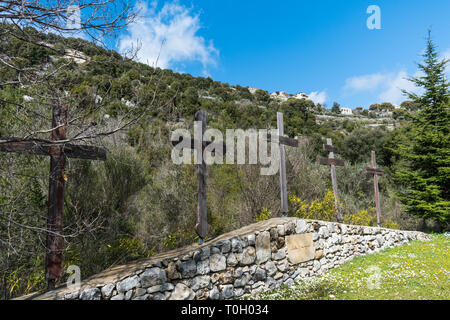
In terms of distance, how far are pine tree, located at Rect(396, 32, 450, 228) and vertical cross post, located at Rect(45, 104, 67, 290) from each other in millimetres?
14107

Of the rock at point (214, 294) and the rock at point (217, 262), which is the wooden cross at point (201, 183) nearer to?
the rock at point (217, 262)

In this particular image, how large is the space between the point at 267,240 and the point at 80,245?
12.1 ft

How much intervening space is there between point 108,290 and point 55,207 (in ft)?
4.68

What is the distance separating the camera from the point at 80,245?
5.35 metres

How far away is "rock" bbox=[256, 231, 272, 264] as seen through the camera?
5.32 meters

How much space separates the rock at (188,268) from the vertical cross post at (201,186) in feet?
1.88

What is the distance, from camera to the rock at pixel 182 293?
4195mm

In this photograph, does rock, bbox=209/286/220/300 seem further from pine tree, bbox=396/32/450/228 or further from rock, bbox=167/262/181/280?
pine tree, bbox=396/32/450/228

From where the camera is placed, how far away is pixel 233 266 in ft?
16.1

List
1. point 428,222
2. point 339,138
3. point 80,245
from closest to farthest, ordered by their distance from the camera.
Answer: point 80,245, point 428,222, point 339,138

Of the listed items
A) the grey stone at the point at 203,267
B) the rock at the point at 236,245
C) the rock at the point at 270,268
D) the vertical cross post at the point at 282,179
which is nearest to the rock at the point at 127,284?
the grey stone at the point at 203,267
